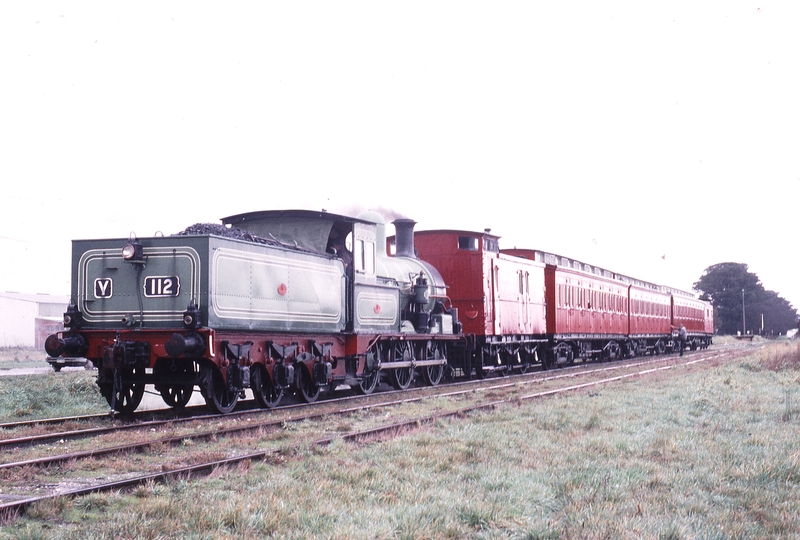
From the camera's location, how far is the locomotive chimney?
1767 centimetres

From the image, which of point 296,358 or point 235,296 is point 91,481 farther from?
point 296,358

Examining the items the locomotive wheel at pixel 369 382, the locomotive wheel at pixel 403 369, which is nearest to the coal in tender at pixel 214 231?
the locomotive wheel at pixel 369 382

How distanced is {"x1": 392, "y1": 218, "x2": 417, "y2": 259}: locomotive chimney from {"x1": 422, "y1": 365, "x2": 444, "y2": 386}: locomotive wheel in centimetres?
277

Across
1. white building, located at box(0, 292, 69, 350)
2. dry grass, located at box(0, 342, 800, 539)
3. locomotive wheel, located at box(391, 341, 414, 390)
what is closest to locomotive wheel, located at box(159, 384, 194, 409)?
dry grass, located at box(0, 342, 800, 539)

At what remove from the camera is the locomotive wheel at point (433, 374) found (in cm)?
1734

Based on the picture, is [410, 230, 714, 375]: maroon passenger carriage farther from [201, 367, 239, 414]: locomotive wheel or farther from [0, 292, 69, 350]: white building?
[0, 292, 69, 350]: white building

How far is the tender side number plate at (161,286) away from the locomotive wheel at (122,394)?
1404 mm

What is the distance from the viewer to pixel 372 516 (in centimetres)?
511

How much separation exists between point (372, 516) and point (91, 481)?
9.59 ft

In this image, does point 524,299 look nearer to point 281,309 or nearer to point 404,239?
point 404,239

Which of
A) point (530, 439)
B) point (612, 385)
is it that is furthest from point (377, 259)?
point (530, 439)

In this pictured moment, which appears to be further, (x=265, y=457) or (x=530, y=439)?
(x=530, y=439)

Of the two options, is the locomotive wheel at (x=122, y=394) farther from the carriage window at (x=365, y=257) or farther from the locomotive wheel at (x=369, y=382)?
the locomotive wheel at (x=369, y=382)

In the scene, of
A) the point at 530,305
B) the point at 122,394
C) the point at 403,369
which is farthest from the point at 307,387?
the point at 530,305
